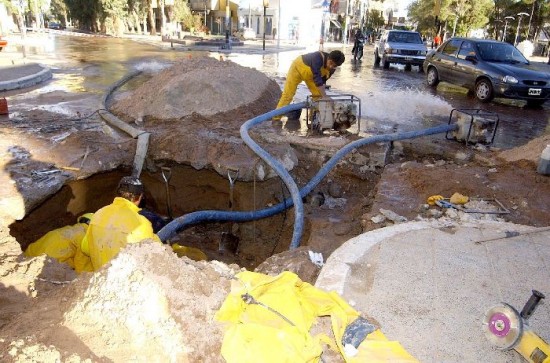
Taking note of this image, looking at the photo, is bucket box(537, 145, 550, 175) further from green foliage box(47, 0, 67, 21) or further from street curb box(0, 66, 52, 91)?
green foliage box(47, 0, 67, 21)

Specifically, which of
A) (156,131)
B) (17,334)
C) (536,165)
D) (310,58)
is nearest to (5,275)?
(17,334)

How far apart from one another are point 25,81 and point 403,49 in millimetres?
14629

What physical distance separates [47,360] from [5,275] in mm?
1586

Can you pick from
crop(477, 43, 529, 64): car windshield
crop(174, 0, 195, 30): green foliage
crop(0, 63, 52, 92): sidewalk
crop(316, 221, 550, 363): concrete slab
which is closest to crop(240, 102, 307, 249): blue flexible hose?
crop(316, 221, 550, 363): concrete slab

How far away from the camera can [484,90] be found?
1129 cm

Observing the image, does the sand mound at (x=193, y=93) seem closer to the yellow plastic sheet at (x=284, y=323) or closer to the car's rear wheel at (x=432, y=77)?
the yellow plastic sheet at (x=284, y=323)

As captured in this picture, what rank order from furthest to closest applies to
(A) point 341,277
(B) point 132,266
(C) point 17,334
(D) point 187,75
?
(D) point 187,75, (A) point 341,277, (B) point 132,266, (C) point 17,334

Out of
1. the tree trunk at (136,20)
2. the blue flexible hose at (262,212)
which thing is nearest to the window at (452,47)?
the blue flexible hose at (262,212)

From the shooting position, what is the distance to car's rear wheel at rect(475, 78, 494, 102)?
11.1 metres

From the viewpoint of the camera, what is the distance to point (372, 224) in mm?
4551

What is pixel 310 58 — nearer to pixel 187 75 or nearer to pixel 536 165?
pixel 187 75

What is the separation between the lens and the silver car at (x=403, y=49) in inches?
711

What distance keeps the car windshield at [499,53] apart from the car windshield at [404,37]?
7.09 metres

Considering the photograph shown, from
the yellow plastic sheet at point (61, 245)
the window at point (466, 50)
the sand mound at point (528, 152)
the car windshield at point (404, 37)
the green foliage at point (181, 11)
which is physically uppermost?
the green foliage at point (181, 11)
